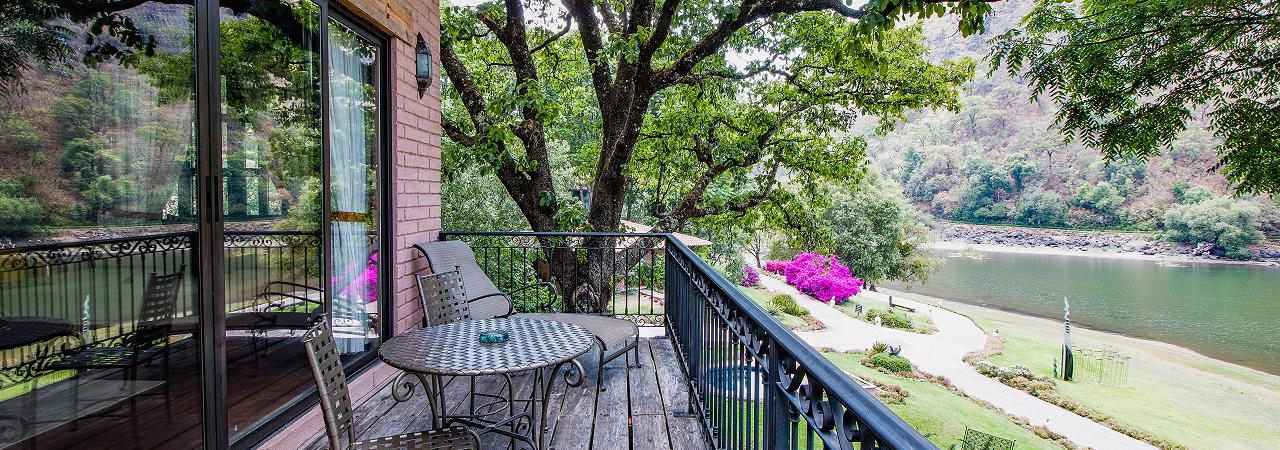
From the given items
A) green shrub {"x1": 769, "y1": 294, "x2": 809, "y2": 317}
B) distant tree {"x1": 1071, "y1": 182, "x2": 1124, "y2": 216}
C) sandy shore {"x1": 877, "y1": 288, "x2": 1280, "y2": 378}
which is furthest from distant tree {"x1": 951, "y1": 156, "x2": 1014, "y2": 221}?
green shrub {"x1": 769, "y1": 294, "x2": 809, "y2": 317}

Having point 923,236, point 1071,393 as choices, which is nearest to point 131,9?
point 1071,393

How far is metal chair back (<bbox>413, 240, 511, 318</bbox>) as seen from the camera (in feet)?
11.2

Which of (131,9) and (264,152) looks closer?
(131,9)

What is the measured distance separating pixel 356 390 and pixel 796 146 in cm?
722

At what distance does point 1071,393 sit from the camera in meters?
16.3

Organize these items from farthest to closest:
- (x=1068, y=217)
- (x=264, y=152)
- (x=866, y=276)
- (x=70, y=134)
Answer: (x=1068, y=217), (x=866, y=276), (x=264, y=152), (x=70, y=134)

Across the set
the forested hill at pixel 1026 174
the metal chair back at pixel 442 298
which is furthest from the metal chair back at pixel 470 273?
Result: the forested hill at pixel 1026 174

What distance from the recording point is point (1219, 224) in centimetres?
3603

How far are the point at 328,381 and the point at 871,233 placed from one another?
2801 centimetres

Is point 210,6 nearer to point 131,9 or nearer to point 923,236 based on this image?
point 131,9

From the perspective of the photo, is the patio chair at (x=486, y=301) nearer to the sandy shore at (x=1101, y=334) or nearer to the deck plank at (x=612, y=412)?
the deck plank at (x=612, y=412)

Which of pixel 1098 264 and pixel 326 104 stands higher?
pixel 326 104

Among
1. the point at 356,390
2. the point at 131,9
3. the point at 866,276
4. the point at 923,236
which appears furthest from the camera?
the point at 923,236

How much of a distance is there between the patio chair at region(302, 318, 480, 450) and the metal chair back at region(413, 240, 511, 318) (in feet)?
5.55
